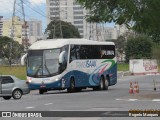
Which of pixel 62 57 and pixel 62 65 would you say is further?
pixel 62 65

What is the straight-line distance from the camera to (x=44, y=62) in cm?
3369

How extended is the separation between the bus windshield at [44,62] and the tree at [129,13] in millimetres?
4760

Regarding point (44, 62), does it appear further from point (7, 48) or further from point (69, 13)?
point (7, 48)

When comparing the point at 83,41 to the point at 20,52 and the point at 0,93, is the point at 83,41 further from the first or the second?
the point at 20,52

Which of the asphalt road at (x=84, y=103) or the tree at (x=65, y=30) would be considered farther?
the tree at (x=65, y=30)

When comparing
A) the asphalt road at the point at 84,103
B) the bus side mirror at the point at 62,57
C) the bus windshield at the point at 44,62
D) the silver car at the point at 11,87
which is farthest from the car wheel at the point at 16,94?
Result: the bus windshield at the point at 44,62

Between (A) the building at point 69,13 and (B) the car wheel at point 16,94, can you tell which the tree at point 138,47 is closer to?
(A) the building at point 69,13

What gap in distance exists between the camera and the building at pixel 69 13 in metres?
102

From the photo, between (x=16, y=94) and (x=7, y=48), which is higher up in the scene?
(x=7, y=48)

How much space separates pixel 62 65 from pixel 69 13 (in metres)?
109

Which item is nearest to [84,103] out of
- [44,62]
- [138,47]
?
[44,62]

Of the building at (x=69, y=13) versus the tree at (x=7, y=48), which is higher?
the building at (x=69, y=13)

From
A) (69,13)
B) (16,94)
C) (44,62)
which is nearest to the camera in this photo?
(16,94)

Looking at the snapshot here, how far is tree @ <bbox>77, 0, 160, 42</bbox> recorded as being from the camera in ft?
88.8
